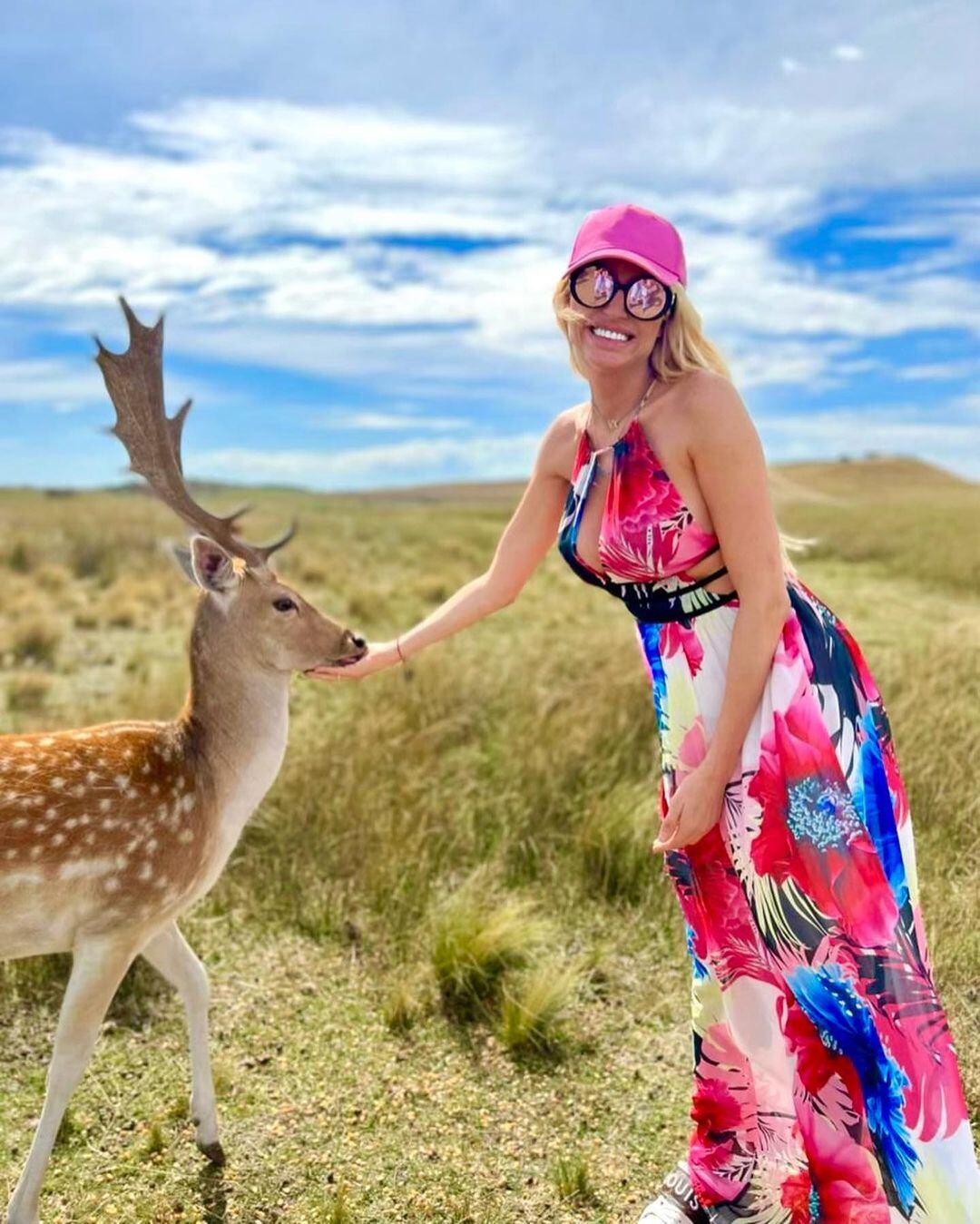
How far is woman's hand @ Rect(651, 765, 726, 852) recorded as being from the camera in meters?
2.49

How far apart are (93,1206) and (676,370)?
2.66m

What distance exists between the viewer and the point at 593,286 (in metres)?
2.47

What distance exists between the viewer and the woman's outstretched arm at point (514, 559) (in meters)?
2.95

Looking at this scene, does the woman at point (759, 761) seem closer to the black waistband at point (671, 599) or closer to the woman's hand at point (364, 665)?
the black waistband at point (671, 599)

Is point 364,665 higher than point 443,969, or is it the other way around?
point 364,665

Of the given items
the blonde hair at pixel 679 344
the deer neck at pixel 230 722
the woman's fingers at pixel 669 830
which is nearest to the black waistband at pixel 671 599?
the blonde hair at pixel 679 344

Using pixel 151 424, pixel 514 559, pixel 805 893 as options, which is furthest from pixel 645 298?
pixel 151 424

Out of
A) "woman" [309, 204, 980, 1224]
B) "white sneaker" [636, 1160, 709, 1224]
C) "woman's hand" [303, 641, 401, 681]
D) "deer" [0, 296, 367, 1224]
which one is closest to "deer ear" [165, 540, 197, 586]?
"deer" [0, 296, 367, 1224]

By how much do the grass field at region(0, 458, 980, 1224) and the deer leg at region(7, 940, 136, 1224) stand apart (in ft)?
1.06

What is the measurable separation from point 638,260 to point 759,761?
112 cm

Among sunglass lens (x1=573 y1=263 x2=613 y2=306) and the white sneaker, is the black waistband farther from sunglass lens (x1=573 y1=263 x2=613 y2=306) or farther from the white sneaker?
the white sneaker

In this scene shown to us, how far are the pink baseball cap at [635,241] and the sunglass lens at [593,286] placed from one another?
0.08 ft

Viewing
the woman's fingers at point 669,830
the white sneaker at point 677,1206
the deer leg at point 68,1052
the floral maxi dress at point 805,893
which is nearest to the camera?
the floral maxi dress at point 805,893

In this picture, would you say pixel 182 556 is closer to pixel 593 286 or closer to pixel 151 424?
pixel 151 424
